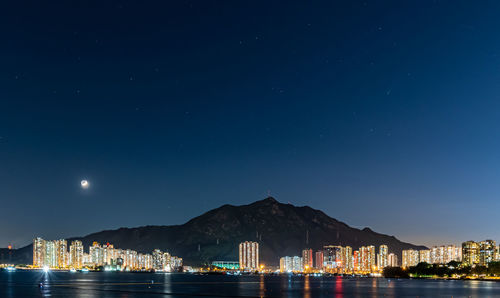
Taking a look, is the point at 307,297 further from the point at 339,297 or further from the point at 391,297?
the point at 391,297

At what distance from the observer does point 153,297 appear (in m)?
92.9

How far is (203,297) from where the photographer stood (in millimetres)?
96500

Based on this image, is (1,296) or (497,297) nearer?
(1,296)

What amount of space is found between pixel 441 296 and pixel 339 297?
25.4 meters

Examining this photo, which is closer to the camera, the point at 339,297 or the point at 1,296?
the point at 1,296

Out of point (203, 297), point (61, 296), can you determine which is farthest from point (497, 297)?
point (61, 296)

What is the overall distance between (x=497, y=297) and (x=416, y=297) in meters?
15.1

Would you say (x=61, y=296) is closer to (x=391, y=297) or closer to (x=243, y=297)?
(x=243, y=297)

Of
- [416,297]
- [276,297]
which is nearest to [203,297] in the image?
[276,297]

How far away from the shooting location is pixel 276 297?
101750mm

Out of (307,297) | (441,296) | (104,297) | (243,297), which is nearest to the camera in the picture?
(104,297)

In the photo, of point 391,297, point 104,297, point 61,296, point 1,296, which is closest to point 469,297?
point 391,297

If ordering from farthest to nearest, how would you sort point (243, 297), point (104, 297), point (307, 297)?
point (307, 297)
point (243, 297)
point (104, 297)

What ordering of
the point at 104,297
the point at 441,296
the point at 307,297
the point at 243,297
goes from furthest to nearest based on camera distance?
the point at 441,296 → the point at 307,297 → the point at 243,297 → the point at 104,297
